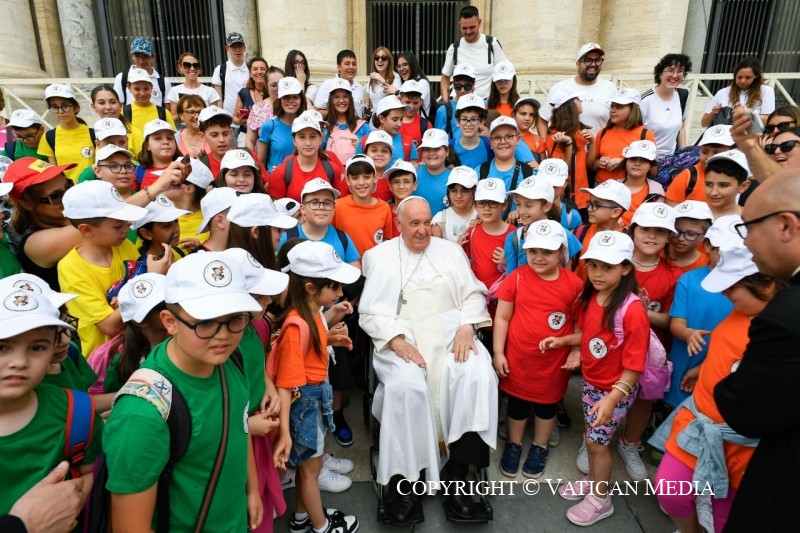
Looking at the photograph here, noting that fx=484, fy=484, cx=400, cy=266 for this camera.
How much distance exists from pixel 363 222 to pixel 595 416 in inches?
92.7

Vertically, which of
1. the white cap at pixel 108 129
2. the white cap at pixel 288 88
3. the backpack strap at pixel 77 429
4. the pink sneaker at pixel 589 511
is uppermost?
the white cap at pixel 288 88

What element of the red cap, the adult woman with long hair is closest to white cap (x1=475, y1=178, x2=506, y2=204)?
the red cap

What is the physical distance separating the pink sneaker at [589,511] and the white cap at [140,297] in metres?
2.71

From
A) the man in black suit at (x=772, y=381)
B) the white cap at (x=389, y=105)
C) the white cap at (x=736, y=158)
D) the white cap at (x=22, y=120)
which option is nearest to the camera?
the man in black suit at (x=772, y=381)

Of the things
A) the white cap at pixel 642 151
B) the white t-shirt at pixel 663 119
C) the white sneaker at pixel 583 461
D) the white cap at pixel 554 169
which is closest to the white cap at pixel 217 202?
the white cap at pixel 554 169

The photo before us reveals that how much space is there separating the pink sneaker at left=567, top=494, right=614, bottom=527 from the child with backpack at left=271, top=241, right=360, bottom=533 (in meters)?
1.39

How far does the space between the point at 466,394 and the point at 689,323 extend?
4.95 ft

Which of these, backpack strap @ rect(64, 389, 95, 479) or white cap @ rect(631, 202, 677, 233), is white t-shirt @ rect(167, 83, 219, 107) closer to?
white cap @ rect(631, 202, 677, 233)

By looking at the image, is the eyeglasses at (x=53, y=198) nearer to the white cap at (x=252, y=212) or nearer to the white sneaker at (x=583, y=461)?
the white cap at (x=252, y=212)

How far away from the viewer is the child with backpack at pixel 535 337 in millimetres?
3273

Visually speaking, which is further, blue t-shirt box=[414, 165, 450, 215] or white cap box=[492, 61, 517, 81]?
white cap box=[492, 61, 517, 81]

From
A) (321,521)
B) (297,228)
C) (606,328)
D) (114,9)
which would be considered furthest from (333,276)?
(114,9)

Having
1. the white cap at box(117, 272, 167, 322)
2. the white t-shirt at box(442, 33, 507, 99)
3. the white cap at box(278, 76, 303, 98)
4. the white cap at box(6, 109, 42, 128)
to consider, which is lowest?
the white cap at box(117, 272, 167, 322)

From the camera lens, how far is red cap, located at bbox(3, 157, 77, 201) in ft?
9.50
